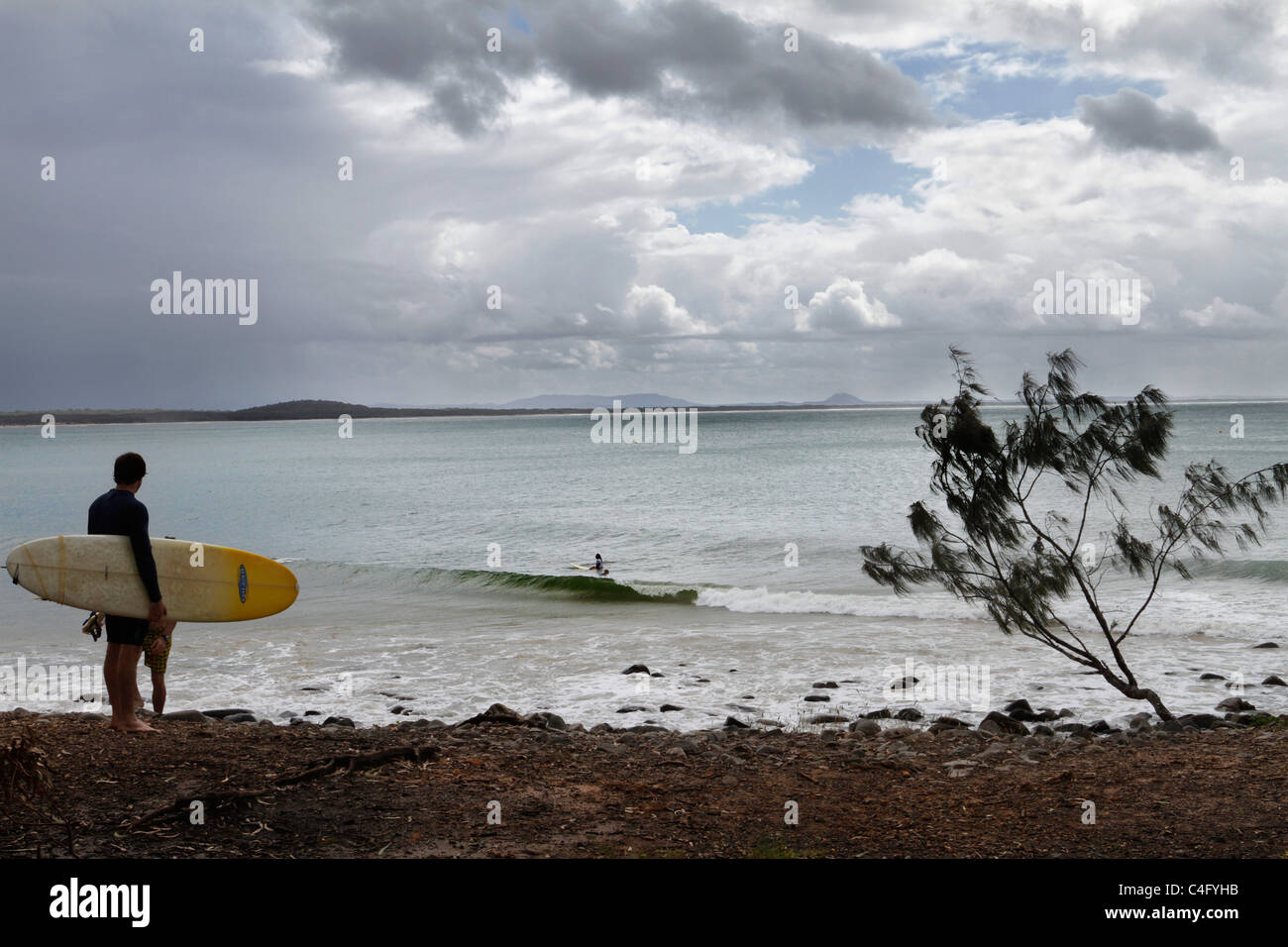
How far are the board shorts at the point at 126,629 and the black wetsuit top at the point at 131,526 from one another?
13.5 inches

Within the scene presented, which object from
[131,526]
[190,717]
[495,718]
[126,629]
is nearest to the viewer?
[131,526]

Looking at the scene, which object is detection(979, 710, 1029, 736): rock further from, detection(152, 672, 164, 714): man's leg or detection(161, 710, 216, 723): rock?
detection(152, 672, 164, 714): man's leg

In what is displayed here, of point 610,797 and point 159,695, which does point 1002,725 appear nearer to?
point 610,797

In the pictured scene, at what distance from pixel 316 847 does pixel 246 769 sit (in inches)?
64.3

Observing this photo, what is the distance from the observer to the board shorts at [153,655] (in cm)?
736

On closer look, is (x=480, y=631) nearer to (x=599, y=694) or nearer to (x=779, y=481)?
(x=599, y=694)

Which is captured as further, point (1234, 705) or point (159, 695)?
point (1234, 705)

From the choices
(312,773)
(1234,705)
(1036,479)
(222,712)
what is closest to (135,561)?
(312,773)

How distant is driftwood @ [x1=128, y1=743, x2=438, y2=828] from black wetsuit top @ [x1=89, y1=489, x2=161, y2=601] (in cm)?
186

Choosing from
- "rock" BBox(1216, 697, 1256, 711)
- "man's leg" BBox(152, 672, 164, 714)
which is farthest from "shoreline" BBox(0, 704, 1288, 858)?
"rock" BBox(1216, 697, 1256, 711)

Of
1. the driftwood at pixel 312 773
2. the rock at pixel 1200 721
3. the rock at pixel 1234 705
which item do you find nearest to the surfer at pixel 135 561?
the driftwood at pixel 312 773

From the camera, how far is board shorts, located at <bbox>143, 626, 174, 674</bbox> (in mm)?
7355

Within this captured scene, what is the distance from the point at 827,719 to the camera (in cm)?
1133

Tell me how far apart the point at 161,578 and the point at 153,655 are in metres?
1.08
